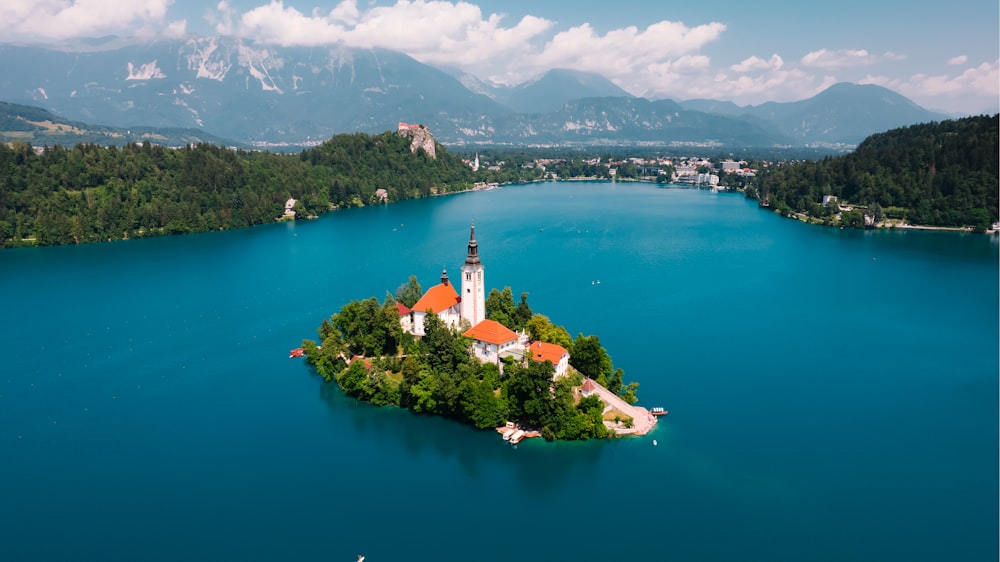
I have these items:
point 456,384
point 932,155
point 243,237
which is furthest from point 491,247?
point 932,155

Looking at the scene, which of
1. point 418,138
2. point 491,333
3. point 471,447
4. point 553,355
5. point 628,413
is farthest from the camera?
point 418,138

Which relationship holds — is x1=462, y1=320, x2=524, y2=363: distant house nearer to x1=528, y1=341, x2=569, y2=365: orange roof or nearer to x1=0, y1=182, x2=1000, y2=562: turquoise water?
x1=528, y1=341, x2=569, y2=365: orange roof

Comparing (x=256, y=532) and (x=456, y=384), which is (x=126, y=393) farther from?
(x=456, y=384)

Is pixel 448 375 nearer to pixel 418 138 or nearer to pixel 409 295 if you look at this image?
pixel 409 295

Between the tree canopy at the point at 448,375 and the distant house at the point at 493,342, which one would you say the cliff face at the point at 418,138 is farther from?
the distant house at the point at 493,342

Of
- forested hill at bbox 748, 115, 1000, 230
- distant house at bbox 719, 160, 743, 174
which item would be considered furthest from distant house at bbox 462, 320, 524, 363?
distant house at bbox 719, 160, 743, 174

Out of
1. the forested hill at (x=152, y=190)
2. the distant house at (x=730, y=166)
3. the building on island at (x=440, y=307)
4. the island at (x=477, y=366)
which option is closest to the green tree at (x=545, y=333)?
the island at (x=477, y=366)

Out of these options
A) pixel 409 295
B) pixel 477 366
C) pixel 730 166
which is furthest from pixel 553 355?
pixel 730 166
